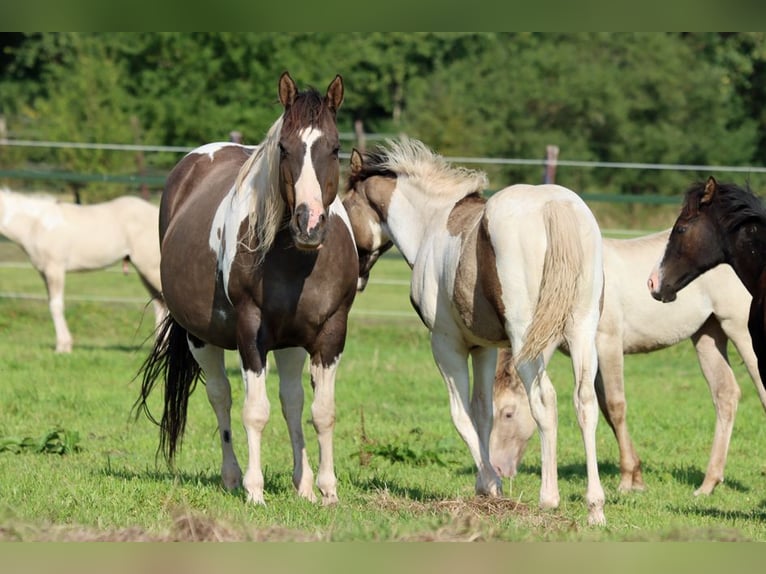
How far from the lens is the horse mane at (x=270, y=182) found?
212 inches

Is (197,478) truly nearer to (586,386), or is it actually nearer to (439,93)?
(586,386)

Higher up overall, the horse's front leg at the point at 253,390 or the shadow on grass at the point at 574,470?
the horse's front leg at the point at 253,390

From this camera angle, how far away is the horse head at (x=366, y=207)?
716cm

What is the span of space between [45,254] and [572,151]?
833 inches

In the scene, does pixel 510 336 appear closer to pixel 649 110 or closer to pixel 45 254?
pixel 45 254

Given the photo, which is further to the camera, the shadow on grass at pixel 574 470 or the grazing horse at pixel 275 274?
the shadow on grass at pixel 574 470

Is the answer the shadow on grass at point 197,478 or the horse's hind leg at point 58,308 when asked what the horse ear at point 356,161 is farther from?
the horse's hind leg at point 58,308

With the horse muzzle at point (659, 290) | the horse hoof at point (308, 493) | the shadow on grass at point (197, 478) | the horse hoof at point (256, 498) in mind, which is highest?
the horse muzzle at point (659, 290)

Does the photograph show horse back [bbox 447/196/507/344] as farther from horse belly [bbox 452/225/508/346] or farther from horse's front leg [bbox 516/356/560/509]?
horse's front leg [bbox 516/356/560/509]

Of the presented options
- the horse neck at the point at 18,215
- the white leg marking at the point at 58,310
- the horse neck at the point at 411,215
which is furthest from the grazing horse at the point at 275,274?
the horse neck at the point at 18,215

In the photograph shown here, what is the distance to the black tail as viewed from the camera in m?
7.05

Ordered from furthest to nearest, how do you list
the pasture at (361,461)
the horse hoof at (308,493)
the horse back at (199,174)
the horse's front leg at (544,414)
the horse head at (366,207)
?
the horse head at (366,207) → the horse back at (199,174) → the horse hoof at (308,493) → the horse's front leg at (544,414) → the pasture at (361,461)

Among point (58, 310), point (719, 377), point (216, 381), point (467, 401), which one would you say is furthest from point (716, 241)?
point (58, 310)

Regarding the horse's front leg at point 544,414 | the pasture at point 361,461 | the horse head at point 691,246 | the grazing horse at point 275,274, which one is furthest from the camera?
the horse head at point 691,246
